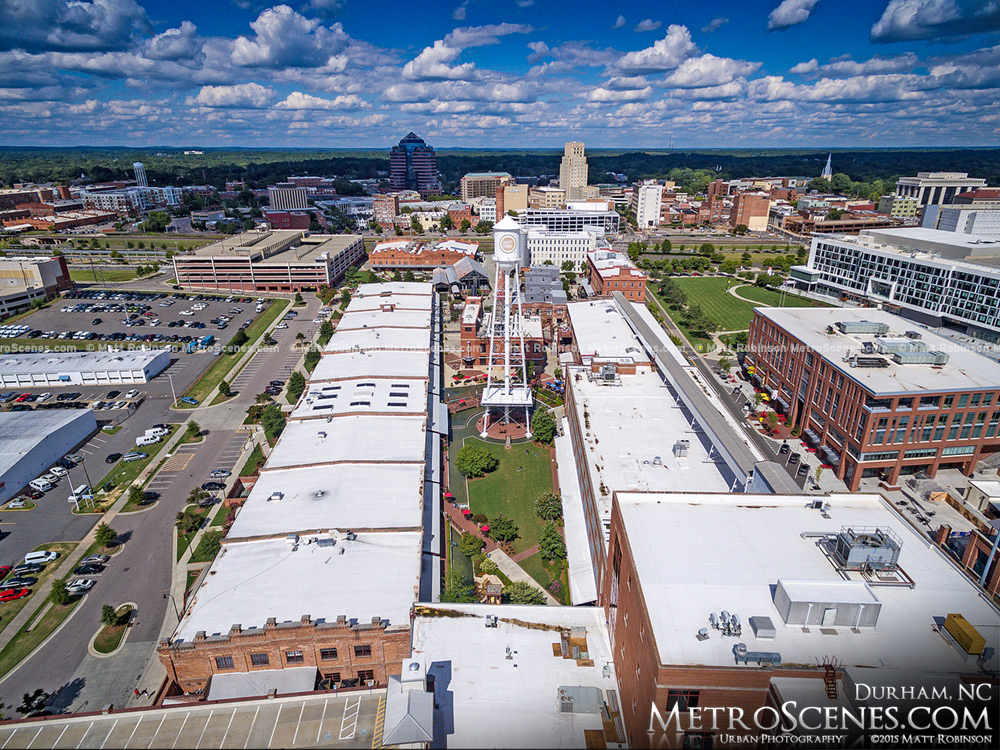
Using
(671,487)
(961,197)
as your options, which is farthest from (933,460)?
(961,197)

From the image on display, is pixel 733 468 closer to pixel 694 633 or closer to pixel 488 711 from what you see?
pixel 694 633

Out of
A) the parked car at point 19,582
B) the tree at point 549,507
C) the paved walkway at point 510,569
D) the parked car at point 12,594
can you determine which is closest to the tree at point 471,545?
the paved walkway at point 510,569

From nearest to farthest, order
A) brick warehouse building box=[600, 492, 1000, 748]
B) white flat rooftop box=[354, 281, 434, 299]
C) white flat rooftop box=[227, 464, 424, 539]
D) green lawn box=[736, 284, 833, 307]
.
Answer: brick warehouse building box=[600, 492, 1000, 748]
white flat rooftop box=[227, 464, 424, 539]
white flat rooftop box=[354, 281, 434, 299]
green lawn box=[736, 284, 833, 307]

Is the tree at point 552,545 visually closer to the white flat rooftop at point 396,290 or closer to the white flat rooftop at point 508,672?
the white flat rooftop at point 508,672

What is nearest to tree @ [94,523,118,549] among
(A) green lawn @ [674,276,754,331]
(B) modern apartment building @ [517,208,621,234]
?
(A) green lawn @ [674,276,754,331]

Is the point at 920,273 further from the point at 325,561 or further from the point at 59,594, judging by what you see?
the point at 59,594

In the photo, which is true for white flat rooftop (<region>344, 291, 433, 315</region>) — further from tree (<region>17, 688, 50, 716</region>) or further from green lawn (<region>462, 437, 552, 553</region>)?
tree (<region>17, 688, 50, 716</region>)
